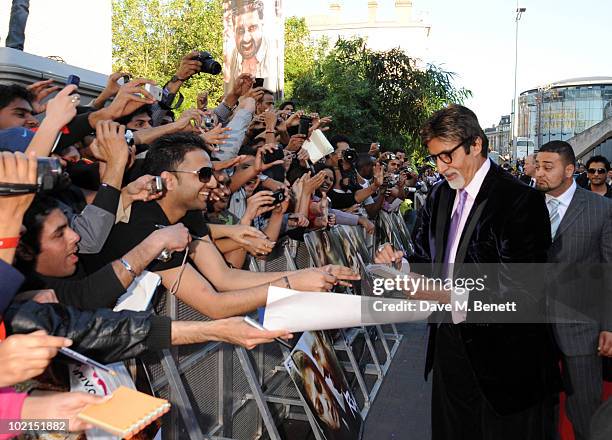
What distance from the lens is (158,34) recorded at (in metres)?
36.5

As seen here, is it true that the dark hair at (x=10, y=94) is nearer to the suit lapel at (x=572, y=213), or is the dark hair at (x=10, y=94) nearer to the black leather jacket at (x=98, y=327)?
the black leather jacket at (x=98, y=327)

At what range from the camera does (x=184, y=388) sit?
319cm

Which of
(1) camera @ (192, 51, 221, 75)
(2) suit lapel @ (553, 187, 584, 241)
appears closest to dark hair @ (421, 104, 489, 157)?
(2) suit lapel @ (553, 187, 584, 241)

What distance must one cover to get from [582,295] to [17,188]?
373 cm

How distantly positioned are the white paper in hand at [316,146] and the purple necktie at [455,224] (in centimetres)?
340

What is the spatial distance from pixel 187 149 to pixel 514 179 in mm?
1847

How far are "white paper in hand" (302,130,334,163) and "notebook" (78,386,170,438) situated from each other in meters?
5.22

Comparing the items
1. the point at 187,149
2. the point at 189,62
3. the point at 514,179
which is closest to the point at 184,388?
the point at 187,149

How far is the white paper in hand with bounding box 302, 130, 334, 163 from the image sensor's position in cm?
670

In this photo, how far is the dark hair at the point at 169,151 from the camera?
3.48 metres

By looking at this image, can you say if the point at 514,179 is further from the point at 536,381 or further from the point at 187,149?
the point at 187,149

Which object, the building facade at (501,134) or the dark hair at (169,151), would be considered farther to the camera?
the building facade at (501,134)

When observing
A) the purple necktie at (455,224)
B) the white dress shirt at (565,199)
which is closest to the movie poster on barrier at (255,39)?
the white dress shirt at (565,199)

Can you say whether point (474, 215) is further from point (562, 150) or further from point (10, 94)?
point (10, 94)
